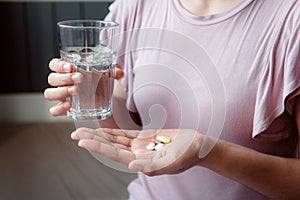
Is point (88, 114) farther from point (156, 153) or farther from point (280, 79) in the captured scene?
point (280, 79)

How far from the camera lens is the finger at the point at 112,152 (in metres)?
0.73

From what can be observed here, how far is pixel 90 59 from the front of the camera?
0.88 m

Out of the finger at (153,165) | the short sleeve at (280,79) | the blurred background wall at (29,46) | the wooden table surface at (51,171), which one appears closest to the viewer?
the finger at (153,165)

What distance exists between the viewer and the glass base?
0.89m

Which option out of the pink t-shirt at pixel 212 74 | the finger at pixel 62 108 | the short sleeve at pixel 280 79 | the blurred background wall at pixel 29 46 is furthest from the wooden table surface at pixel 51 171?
the short sleeve at pixel 280 79

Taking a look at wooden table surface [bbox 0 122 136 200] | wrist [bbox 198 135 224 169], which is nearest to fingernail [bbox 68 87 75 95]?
wrist [bbox 198 135 224 169]

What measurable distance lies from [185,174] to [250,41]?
0.29 meters

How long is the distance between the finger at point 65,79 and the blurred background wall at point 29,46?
2.03 m

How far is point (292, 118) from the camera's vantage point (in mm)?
871

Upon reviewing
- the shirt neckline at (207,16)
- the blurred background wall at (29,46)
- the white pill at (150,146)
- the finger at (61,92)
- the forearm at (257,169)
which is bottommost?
the blurred background wall at (29,46)

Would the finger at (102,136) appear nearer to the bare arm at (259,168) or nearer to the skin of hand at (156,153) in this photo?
the skin of hand at (156,153)

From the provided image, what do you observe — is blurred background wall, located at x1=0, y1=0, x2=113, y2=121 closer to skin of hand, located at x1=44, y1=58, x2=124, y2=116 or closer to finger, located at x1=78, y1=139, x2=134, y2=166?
skin of hand, located at x1=44, y1=58, x2=124, y2=116

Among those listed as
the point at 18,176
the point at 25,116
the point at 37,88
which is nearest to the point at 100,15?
the point at 37,88

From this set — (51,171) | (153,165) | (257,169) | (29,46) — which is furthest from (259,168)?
(29,46)
